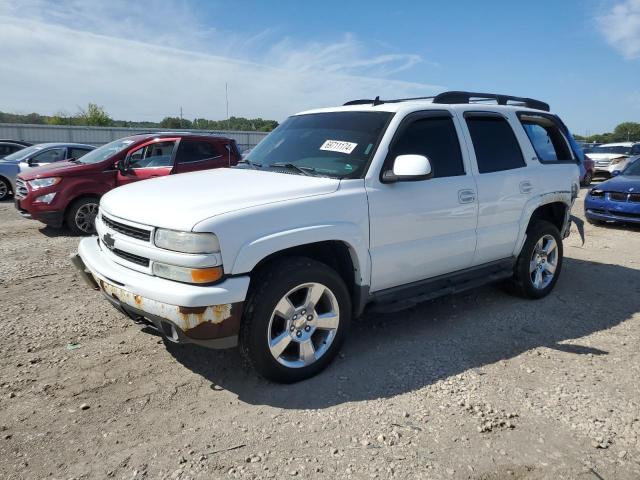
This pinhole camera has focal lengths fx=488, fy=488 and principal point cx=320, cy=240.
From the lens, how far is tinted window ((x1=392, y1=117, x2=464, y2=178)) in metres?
3.88

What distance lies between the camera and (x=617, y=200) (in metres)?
9.53

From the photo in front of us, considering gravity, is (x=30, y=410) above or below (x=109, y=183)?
below

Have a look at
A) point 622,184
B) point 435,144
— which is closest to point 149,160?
point 435,144

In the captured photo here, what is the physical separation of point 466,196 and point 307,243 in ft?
5.49

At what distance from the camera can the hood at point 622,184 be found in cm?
937

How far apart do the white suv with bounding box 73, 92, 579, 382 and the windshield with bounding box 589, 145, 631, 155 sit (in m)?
17.7

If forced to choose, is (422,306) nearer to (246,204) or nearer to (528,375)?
(528,375)

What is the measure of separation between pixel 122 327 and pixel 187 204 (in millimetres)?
1796

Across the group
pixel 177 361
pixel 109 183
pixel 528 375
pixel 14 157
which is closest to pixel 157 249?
pixel 177 361

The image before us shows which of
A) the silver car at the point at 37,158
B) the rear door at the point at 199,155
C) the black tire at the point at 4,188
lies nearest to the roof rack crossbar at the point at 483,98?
the rear door at the point at 199,155

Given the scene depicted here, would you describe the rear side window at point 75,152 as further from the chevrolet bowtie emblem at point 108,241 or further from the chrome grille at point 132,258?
the chrome grille at point 132,258

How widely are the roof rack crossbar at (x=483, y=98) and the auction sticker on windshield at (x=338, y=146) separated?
1.02 meters

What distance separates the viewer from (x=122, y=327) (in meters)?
4.27

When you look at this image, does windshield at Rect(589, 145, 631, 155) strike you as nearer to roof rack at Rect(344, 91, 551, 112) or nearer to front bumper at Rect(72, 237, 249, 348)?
roof rack at Rect(344, 91, 551, 112)
